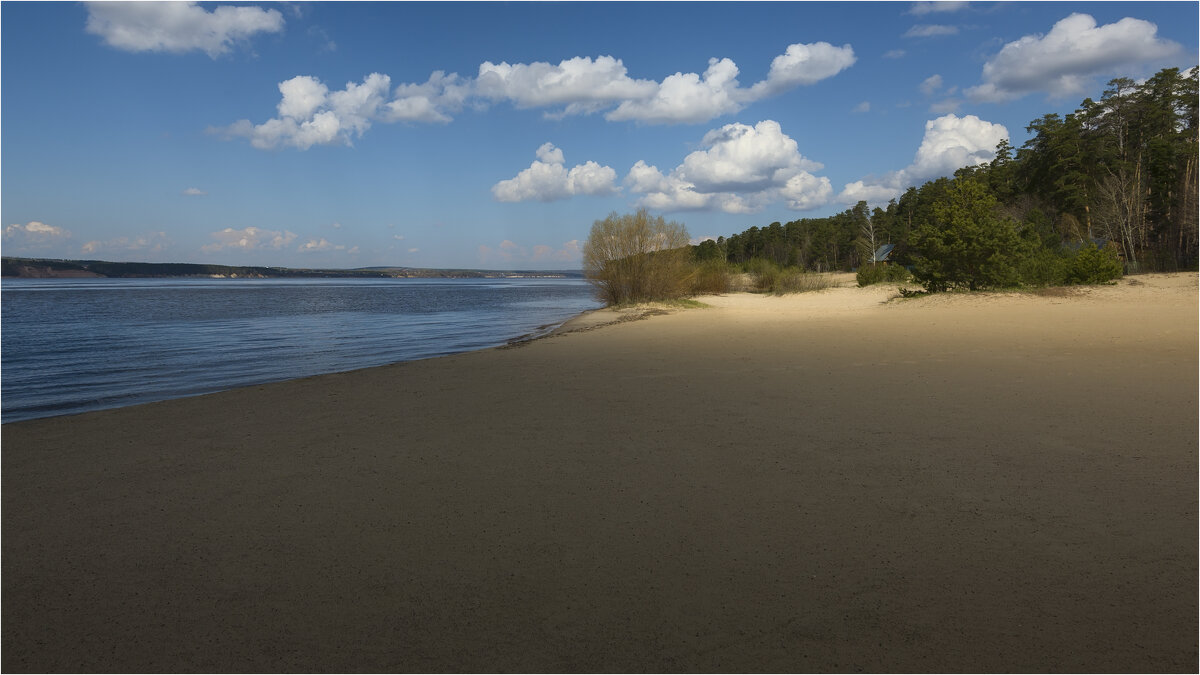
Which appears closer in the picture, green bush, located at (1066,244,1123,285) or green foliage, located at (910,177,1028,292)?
green foliage, located at (910,177,1028,292)

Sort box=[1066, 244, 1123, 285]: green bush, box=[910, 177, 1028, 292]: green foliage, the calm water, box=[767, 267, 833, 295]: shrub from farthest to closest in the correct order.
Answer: box=[767, 267, 833, 295]: shrub
box=[1066, 244, 1123, 285]: green bush
box=[910, 177, 1028, 292]: green foliage
the calm water

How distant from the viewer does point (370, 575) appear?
352 cm

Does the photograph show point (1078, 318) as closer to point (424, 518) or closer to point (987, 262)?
point (987, 262)

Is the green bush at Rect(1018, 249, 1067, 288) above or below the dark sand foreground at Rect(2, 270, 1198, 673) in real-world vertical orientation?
above

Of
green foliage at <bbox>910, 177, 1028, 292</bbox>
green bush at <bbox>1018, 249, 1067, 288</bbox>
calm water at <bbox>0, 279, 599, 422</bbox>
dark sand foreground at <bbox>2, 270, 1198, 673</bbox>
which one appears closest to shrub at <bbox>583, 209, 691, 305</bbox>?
calm water at <bbox>0, 279, 599, 422</bbox>

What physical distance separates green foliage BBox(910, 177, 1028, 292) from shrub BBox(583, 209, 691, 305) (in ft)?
36.0

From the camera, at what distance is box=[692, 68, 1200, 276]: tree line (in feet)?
83.0

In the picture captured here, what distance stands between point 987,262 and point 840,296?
1089 cm

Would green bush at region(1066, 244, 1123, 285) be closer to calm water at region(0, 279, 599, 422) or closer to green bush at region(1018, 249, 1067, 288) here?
green bush at region(1018, 249, 1067, 288)

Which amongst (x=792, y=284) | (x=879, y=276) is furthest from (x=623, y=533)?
(x=879, y=276)

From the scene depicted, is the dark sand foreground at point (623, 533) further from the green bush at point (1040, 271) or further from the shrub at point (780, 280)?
the shrub at point (780, 280)

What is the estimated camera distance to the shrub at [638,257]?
31891mm

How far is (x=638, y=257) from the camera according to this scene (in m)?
31.8

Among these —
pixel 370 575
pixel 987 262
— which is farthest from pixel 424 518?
pixel 987 262
